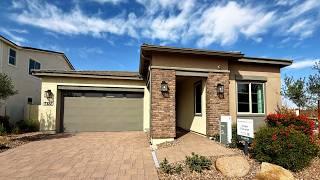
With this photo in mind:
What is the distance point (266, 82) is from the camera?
41.8 ft

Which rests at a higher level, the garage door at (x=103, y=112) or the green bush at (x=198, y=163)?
the garage door at (x=103, y=112)

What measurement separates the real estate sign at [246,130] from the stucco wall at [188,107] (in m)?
2.90

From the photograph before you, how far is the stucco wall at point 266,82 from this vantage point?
12047 millimetres

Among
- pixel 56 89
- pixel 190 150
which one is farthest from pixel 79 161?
pixel 56 89

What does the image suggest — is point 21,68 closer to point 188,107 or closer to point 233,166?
point 188,107

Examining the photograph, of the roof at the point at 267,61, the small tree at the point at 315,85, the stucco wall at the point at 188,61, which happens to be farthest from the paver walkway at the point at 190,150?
the small tree at the point at 315,85

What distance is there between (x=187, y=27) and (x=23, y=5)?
7.67 metres

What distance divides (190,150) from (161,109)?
2.42 metres

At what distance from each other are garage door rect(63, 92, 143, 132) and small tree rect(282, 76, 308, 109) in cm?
862

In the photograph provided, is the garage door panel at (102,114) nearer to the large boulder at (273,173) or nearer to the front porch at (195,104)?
the front porch at (195,104)

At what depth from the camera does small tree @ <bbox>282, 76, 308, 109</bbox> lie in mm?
12539

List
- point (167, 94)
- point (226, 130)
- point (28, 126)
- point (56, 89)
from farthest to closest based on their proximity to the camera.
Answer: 1. point (28, 126)
2. point (56, 89)
3. point (167, 94)
4. point (226, 130)

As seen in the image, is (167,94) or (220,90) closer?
(167,94)

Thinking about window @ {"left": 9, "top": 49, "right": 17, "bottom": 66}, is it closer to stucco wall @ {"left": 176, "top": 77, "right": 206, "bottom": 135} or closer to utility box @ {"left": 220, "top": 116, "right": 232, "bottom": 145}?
stucco wall @ {"left": 176, "top": 77, "right": 206, "bottom": 135}
